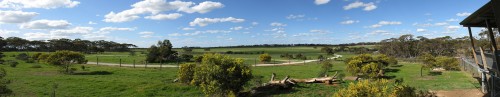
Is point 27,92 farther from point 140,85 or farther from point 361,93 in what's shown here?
point 361,93

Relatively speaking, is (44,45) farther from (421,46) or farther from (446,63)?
(446,63)

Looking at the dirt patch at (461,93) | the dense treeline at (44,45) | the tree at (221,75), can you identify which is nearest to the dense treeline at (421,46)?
the dirt patch at (461,93)

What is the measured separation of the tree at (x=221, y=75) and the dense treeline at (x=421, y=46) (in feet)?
240

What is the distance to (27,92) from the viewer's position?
26.5 m

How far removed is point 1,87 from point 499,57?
73.4ft

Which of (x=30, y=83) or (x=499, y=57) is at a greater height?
(x=499, y=57)

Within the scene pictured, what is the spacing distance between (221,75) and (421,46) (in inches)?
3076

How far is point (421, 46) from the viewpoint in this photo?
8738 centimetres

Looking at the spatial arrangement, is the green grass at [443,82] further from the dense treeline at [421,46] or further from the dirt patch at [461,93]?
the dense treeline at [421,46]

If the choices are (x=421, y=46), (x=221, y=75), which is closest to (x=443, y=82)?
(x=221, y=75)

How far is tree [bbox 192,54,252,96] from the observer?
2330cm

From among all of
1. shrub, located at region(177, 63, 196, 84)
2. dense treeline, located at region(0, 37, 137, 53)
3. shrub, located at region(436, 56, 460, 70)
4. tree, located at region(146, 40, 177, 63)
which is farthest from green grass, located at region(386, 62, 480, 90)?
dense treeline, located at region(0, 37, 137, 53)

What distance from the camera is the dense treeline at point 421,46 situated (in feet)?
278

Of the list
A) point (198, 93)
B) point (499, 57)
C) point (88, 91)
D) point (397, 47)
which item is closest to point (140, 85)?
point (88, 91)
